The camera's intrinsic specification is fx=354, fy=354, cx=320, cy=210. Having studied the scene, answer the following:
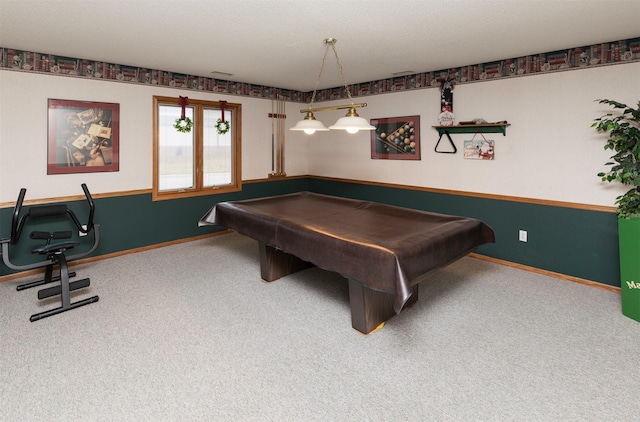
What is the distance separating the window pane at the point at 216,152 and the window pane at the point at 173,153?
0.21m

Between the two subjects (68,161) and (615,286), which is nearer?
(615,286)

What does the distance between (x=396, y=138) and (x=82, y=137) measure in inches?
159

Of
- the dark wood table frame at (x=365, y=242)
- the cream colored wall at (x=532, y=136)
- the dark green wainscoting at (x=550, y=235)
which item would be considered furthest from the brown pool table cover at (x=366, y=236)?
the cream colored wall at (x=532, y=136)

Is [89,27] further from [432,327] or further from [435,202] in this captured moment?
[435,202]

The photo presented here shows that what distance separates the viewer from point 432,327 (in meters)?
2.75

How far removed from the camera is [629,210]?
294 centimetres

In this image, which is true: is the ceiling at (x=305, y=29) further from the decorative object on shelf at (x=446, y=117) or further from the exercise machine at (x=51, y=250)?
the exercise machine at (x=51, y=250)

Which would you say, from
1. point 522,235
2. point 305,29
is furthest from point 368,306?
point 522,235

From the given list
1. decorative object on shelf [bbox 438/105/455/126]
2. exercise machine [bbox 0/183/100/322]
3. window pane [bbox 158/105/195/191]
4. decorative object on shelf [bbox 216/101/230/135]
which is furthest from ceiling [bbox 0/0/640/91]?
exercise machine [bbox 0/183/100/322]

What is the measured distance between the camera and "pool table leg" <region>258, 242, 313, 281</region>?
362 centimetres

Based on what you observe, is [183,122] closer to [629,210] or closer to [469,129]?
[469,129]

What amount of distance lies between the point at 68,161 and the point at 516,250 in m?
5.27

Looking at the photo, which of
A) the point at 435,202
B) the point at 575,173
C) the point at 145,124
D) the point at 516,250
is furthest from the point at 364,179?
the point at 145,124

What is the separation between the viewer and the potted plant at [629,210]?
2.82m
